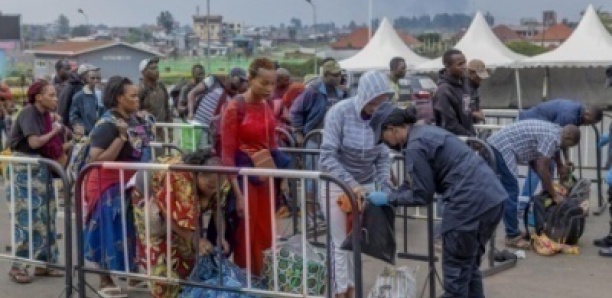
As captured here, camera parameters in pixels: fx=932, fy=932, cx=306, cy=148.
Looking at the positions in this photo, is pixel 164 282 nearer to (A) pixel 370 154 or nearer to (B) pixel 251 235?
(B) pixel 251 235

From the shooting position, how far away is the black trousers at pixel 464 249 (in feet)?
18.5

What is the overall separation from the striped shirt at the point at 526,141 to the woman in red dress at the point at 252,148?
2.67 metres

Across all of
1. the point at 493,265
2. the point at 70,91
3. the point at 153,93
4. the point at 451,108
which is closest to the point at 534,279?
the point at 493,265

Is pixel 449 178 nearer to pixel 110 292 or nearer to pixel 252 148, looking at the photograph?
pixel 252 148

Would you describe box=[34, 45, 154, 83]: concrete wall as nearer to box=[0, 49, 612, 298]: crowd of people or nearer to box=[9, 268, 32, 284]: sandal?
box=[9, 268, 32, 284]: sandal

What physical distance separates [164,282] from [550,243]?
148 inches

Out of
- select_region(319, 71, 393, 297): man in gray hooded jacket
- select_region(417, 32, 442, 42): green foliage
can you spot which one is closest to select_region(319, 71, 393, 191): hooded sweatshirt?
select_region(319, 71, 393, 297): man in gray hooded jacket

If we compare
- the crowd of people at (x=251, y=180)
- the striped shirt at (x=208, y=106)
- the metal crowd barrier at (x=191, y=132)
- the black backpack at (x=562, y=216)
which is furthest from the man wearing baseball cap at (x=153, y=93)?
the black backpack at (x=562, y=216)

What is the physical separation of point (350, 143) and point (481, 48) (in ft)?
82.8

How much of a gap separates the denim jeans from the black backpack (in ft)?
0.64

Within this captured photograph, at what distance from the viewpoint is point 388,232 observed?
19.2 feet

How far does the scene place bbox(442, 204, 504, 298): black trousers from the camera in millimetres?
5641

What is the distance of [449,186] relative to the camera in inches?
223

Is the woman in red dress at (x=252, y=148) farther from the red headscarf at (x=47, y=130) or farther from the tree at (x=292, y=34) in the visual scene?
the tree at (x=292, y=34)
